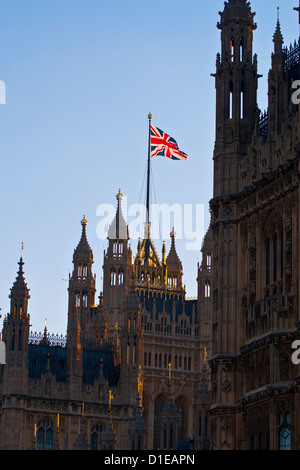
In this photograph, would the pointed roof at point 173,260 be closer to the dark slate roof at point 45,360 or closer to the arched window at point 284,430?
the dark slate roof at point 45,360

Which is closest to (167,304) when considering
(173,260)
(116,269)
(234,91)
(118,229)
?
(173,260)

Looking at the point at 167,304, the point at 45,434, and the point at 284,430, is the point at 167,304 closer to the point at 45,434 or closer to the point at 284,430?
the point at 45,434

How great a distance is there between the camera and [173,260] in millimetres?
167875

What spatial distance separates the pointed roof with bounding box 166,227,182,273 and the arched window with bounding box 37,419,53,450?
66.9 meters

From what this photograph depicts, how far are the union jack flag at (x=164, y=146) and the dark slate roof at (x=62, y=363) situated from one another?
16.8 metres

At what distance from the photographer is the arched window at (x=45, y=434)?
99.4 m

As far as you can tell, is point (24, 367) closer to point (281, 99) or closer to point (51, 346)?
point (51, 346)

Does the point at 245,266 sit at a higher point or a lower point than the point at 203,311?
lower

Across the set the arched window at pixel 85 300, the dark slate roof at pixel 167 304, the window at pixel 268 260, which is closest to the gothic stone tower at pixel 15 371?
the arched window at pixel 85 300

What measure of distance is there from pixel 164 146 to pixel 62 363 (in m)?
20.1
